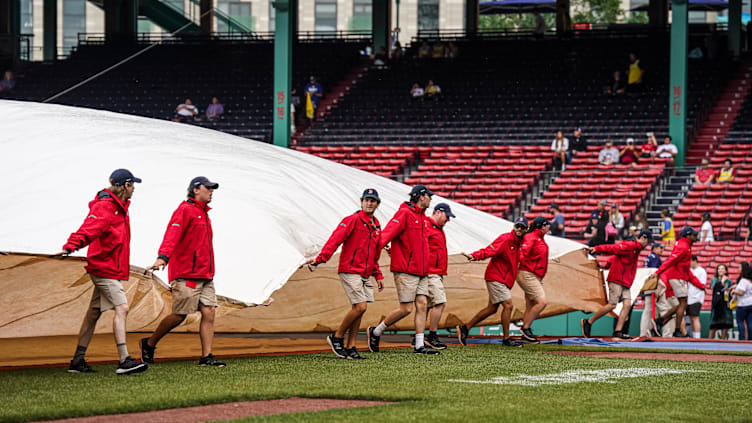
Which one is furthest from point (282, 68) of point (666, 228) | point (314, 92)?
point (666, 228)

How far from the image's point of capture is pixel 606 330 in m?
17.7

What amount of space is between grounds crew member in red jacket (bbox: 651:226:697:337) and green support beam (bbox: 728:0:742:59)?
17.3 meters

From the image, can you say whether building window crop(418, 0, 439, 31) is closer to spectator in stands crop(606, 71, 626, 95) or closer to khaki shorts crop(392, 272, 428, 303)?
spectator in stands crop(606, 71, 626, 95)

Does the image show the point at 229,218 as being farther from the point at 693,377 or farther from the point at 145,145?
the point at 693,377

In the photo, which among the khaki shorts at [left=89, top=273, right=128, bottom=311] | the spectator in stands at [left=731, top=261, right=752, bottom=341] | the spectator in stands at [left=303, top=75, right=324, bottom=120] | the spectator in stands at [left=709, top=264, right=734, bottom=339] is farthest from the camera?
the spectator in stands at [left=303, top=75, right=324, bottom=120]

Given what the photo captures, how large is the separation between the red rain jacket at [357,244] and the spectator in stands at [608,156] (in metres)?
15.8

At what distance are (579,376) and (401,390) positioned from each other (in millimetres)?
2025

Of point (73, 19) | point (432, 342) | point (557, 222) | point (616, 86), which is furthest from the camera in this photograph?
point (73, 19)

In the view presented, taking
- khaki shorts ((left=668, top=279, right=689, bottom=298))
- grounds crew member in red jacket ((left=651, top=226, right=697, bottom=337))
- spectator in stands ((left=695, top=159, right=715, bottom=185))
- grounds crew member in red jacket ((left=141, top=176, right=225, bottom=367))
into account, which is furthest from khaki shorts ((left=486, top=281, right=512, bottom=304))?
spectator in stands ((left=695, top=159, right=715, bottom=185))

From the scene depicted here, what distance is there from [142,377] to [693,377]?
4.48m

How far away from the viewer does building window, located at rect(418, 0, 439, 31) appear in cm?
6644

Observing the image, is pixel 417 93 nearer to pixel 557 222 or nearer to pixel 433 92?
pixel 433 92

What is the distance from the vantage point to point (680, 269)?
15953mm

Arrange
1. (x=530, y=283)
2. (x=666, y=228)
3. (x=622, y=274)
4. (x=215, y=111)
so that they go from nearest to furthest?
(x=530, y=283) < (x=622, y=274) < (x=666, y=228) < (x=215, y=111)
